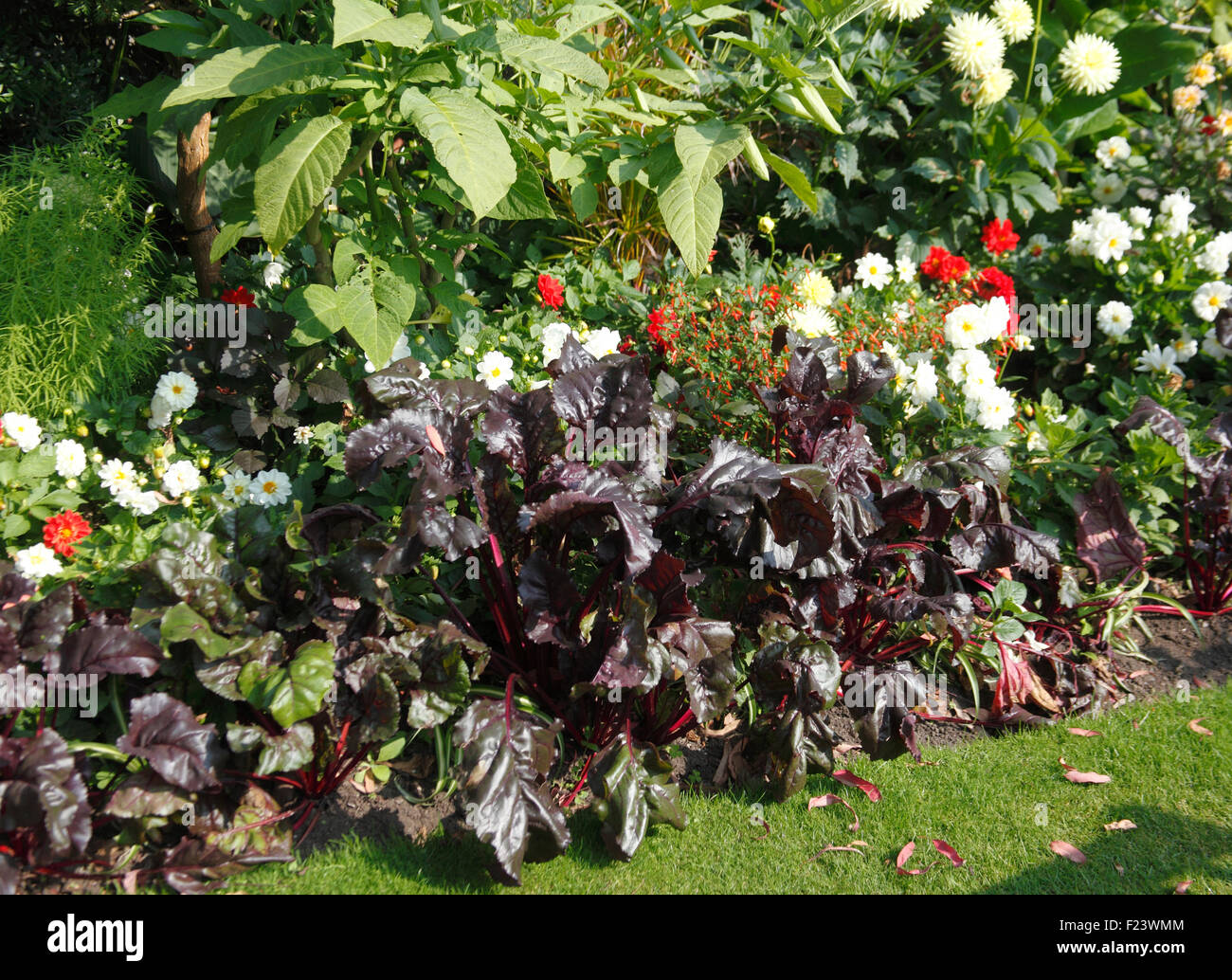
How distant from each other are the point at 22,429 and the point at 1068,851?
3.23m

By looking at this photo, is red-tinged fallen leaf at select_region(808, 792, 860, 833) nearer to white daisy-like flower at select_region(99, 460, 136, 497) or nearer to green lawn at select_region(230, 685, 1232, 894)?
green lawn at select_region(230, 685, 1232, 894)

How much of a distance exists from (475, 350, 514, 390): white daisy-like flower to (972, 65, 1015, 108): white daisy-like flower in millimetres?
2687

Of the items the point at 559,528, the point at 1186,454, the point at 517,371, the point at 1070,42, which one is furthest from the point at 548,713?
the point at 1070,42

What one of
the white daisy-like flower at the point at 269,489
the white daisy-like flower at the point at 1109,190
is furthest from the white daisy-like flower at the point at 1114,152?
the white daisy-like flower at the point at 269,489

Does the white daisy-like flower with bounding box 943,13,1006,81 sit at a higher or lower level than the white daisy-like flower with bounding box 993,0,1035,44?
lower

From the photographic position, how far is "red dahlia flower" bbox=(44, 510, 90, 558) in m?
2.49

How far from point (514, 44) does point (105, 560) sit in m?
1.86

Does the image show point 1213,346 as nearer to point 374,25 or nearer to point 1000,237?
point 1000,237

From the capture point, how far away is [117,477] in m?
2.63

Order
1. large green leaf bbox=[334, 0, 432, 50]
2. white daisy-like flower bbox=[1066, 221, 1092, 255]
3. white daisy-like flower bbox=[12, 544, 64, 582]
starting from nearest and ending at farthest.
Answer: large green leaf bbox=[334, 0, 432, 50], white daisy-like flower bbox=[12, 544, 64, 582], white daisy-like flower bbox=[1066, 221, 1092, 255]

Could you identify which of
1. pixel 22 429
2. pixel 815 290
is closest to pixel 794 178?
pixel 815 290

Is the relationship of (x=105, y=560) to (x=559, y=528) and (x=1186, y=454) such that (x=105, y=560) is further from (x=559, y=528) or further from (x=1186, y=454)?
(x=1186, y=454)

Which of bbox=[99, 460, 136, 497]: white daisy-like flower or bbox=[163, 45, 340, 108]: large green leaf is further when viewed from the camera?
bbox=[99, 460, 136, 497]: white daisy-like flower

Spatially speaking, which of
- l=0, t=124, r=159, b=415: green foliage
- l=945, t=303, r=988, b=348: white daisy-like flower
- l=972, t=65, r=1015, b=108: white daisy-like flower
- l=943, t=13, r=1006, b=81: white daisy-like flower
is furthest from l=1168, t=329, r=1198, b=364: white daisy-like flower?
l=0, t=124, r=159, b=415: green foliage
